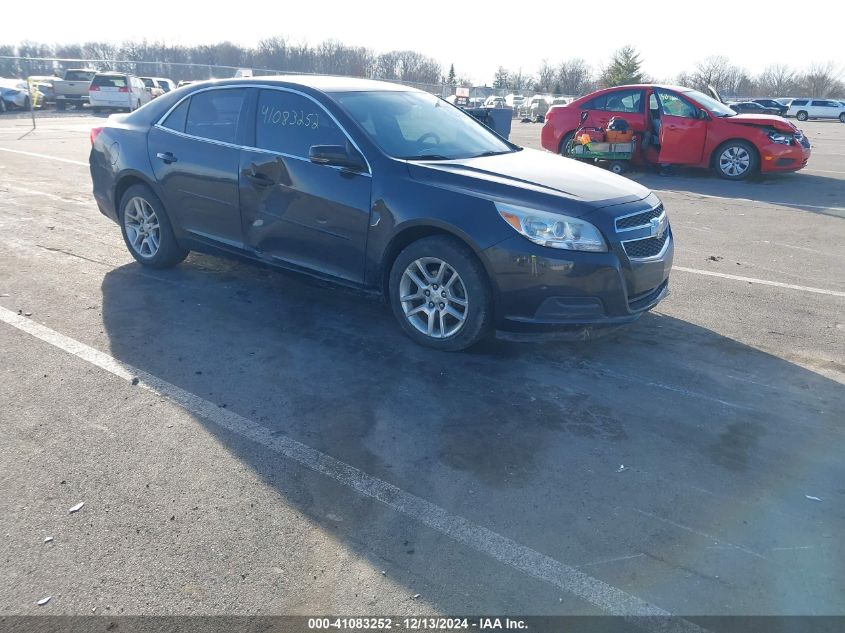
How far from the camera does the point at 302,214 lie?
511 cm

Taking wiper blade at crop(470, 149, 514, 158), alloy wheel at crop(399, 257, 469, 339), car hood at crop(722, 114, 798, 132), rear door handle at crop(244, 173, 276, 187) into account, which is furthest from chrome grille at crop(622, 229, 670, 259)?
car hood at crop(722, 114, 798, 132)

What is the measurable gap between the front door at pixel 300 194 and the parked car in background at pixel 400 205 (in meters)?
0.01

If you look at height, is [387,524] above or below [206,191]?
below

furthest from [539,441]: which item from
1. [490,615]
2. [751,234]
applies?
[751,234]

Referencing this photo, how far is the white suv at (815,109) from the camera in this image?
44625 mm

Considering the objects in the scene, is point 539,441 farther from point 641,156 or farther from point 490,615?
point 641,156

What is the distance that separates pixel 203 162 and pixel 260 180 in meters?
0.68

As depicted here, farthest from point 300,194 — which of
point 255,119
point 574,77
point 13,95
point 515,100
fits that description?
point 574,77

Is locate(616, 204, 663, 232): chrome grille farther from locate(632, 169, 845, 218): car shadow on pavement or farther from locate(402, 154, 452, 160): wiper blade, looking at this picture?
locate(632, 169, 845, 218): car shadow on pavement

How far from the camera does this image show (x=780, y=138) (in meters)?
12.4

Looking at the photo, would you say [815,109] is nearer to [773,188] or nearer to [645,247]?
[773,188]

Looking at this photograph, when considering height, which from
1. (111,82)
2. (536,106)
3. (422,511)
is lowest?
(422,511)

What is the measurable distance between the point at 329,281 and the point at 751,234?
583 cm

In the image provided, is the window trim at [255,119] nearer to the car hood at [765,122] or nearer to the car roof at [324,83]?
the car roof at [324,83]
